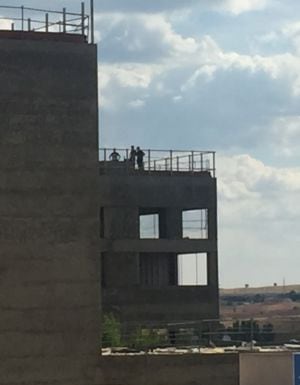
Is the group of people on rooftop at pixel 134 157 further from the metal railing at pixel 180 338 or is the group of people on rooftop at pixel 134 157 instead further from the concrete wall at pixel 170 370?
the concrete wall at pixel 170 370

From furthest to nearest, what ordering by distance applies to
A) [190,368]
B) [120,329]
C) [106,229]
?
[106,229] → [120,329] → [190,368]

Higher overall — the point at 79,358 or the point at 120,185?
the point at 120,185

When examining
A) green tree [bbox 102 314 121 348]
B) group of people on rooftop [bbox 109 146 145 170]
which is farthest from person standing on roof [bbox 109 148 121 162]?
green tree [bbox 102 314 121 348]

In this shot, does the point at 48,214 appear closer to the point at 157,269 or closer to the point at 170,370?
the point at 170,370

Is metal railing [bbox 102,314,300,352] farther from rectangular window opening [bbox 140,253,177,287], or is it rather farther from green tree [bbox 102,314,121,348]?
rectangular window opening [bbox 140,253,177,287]

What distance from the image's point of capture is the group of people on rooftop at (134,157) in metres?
62.4

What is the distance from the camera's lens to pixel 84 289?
117 ft

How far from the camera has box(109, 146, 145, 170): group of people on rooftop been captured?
62406 millimetres

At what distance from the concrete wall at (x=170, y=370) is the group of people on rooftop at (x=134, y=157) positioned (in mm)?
25727

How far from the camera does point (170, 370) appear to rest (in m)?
37.0

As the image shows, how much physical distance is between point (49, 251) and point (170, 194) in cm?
2899

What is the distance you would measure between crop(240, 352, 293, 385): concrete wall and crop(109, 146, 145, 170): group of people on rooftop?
25.7 m

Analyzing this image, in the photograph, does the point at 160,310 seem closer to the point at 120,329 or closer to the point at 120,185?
the point at 120,185

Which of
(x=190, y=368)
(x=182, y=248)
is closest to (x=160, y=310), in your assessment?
(x=182, y=248)
